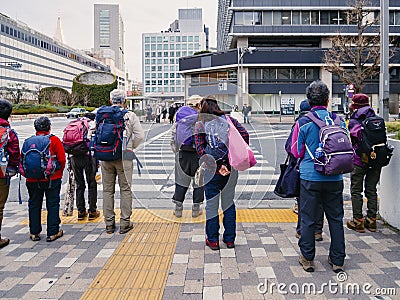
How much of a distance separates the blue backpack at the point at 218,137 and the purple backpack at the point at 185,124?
0.67 meters

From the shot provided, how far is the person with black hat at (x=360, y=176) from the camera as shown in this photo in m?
5.03

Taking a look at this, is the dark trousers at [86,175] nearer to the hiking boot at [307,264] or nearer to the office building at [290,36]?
the hiking boot at [307,264]

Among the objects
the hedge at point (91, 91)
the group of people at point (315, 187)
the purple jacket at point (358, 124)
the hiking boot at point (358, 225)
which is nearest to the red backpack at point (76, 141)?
the group of people at point (315, 187)

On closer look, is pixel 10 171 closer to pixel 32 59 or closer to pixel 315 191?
pixel 315 191

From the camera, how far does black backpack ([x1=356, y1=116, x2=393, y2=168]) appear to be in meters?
4.90

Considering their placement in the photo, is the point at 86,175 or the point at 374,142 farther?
the point at 86,175

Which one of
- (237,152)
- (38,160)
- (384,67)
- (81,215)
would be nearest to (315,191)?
(237,152)

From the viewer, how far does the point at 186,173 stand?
235 inches

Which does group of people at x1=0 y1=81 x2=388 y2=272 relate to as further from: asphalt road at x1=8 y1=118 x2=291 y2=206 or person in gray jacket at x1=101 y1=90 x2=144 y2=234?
asphalt road at x1=8 y1=118 x2=291 y2=206

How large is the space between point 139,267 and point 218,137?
172 cm

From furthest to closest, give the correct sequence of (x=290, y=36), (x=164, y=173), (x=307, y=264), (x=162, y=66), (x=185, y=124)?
(x=290, y=36)
(x=162, y=66)
(x=164, y=173)
(x=185, y=124)
(x=307, y=264)

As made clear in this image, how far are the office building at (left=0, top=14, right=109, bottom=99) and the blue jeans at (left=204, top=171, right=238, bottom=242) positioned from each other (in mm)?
67918

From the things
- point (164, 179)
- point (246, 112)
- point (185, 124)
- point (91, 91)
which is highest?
point (91, 91)

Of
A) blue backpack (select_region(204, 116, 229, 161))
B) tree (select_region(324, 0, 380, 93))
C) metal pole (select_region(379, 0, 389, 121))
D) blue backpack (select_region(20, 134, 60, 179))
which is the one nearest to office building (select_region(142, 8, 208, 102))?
blue backpack (select_region(204, 116, 229, 161))
